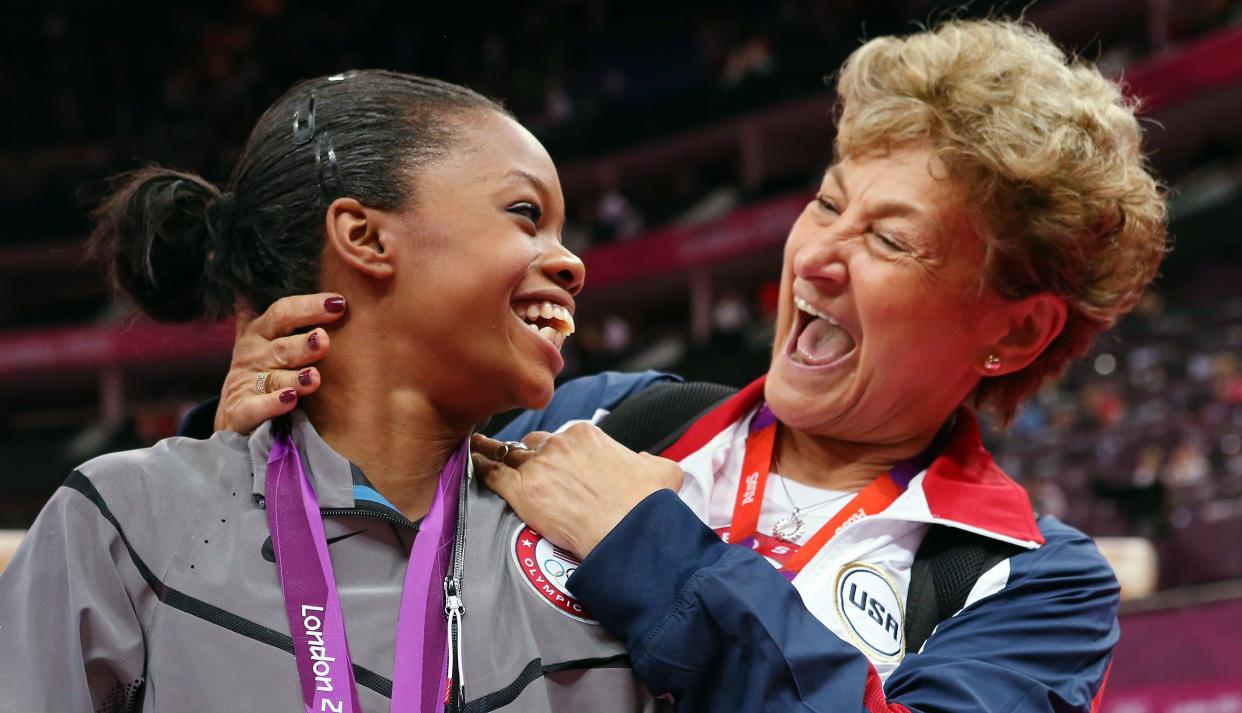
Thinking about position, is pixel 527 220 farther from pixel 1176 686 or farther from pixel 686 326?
pixel 686 326

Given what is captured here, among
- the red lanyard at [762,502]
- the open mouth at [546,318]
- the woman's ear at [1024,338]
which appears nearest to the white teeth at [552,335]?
the open mouth at [546,318]

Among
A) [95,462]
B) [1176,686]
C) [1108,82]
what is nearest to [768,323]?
[1176,686]

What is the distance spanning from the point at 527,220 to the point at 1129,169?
1115 millimetres

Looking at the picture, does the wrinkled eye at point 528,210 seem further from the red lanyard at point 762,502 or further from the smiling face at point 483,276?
the red lanyard at point 762,502

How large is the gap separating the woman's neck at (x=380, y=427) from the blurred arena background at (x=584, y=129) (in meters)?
11.0

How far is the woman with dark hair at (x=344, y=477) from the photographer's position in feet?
4.19

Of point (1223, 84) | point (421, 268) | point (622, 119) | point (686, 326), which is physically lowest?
point (686, 326)

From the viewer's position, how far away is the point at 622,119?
17094 millimetres

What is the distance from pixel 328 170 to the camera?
1517mm

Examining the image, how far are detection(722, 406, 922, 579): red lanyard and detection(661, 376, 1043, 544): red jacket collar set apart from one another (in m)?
0.07

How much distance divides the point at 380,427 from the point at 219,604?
0.32m

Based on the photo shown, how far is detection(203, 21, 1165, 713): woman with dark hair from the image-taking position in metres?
1.71

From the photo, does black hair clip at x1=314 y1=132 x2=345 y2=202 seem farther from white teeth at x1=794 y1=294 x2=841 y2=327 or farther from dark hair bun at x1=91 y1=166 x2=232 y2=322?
white teeth at x1=794 y1=294 x2=841 y2=327

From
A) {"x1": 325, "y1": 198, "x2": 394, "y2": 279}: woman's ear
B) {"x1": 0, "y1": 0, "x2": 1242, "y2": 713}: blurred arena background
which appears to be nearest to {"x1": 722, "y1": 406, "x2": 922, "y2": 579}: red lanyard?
{"x1": 325, "y1": 198, "x2": 394, "y2": 279}: woman's ear
